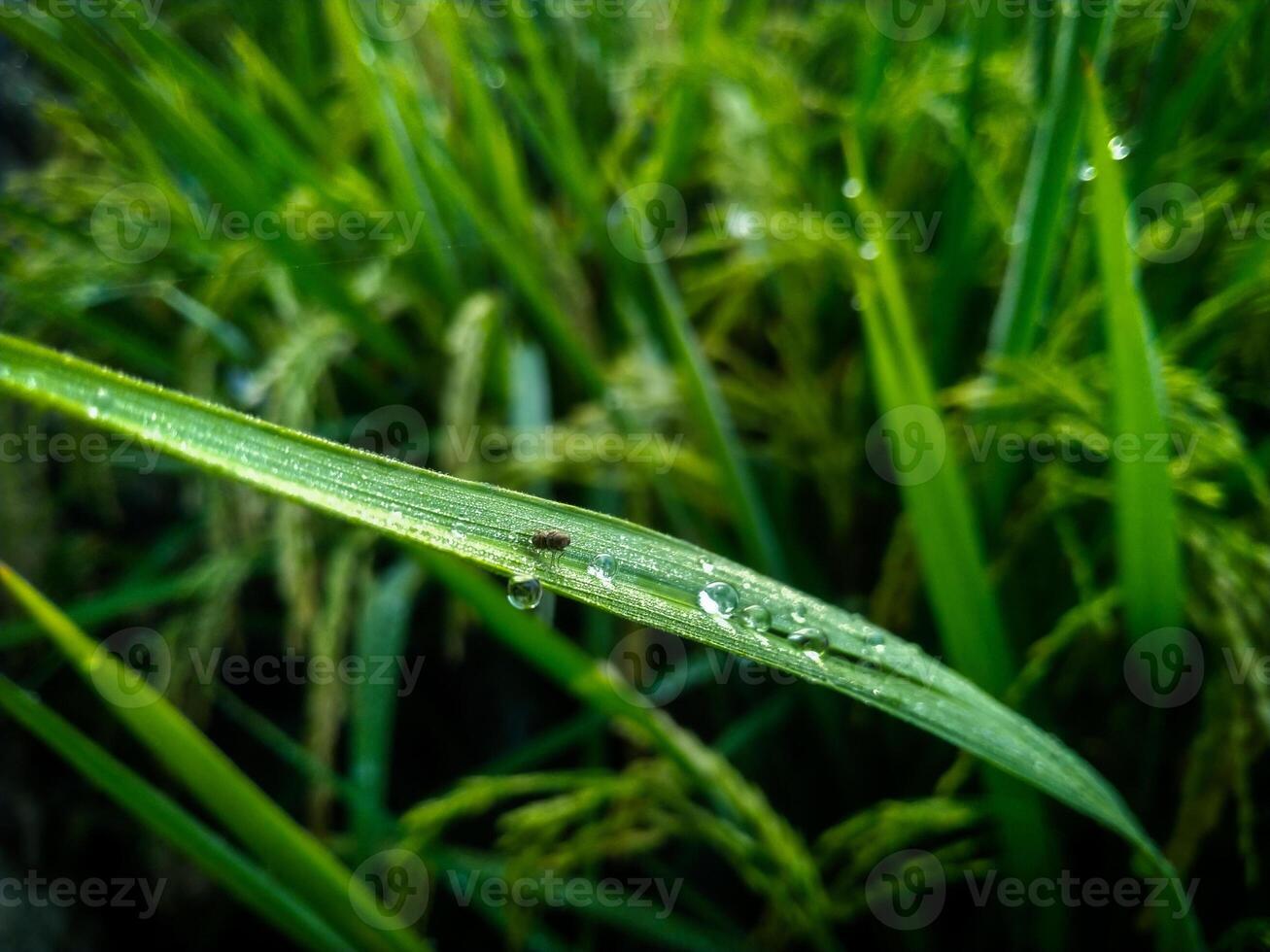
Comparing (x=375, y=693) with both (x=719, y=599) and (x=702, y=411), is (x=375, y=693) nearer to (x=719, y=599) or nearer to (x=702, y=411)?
(x=702, y=411)

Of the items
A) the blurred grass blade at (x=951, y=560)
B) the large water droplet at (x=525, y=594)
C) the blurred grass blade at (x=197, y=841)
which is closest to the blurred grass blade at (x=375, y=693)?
the blurred grass blade at (x=197, y=841)

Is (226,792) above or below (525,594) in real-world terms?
below

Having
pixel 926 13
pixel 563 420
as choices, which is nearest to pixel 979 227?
pixel 926 13

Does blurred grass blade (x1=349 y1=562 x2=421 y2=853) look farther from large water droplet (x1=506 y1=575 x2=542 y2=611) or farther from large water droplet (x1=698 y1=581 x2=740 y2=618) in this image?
large water droplet (x1=698 y1=581 x2=740 y2=618)

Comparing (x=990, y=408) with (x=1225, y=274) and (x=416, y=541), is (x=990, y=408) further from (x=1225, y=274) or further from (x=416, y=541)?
(x=416, y=541)

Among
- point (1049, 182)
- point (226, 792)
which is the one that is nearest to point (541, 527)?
point (226, 792)

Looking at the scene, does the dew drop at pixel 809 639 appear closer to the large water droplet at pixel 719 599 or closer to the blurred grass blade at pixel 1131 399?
the large water droplet at pixel 719 599
